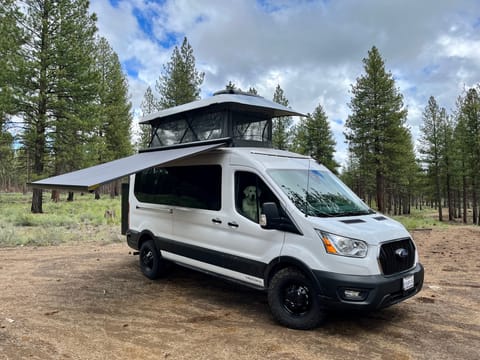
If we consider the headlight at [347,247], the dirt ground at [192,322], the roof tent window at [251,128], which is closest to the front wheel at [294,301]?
the dirt ground at [192,322]

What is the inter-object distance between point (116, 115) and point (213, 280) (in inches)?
1027

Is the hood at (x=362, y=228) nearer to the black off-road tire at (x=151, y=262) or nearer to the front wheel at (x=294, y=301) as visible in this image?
the front wheel at (x=294, y=301)

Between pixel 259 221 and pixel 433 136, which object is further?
pixel 433 136

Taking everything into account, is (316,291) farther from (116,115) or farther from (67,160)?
(116,115)

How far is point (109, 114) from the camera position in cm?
2811

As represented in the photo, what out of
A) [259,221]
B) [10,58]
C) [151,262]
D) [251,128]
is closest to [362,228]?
[259,221]

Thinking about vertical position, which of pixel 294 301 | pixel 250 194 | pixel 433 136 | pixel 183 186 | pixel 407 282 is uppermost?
pixel 433 136

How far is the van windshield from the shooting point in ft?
14.0

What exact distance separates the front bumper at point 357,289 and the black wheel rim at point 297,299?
271 millimetres

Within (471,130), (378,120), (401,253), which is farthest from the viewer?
(471,130)

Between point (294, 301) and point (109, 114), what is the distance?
27.5 meters

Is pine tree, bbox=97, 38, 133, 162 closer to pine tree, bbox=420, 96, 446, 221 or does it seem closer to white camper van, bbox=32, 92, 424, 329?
white camper van, bbox=32, 92, 424, 329

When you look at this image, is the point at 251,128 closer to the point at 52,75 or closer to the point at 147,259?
the point at 147,259

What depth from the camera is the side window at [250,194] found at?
4.50 m
